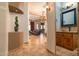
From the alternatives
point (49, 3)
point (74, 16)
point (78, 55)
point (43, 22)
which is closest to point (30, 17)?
point (43, 22)

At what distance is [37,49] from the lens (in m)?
2.31

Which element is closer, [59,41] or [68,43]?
[68,43]

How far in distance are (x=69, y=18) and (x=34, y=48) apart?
0.79 metres

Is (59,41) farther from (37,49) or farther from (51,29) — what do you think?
(37,49)

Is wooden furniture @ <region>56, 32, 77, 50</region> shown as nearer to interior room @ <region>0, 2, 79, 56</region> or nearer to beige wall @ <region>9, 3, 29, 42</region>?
interior room @ <region>0, 2, 79, 56</region>

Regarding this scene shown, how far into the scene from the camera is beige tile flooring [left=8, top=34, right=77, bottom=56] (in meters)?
2.22

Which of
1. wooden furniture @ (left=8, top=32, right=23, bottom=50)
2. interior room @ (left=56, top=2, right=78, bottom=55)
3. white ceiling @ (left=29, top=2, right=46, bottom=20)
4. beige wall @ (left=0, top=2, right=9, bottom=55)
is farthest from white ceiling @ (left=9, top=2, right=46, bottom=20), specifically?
wooden furniture @ (left=8, top=32, right=23, bottom=50)

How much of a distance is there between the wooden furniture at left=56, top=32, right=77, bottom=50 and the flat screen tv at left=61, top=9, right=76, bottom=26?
0.17m

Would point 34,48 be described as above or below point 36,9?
below

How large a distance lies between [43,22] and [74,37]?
0.60 m

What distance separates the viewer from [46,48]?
2406mm

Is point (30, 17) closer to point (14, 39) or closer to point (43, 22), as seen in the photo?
point (43, 22)

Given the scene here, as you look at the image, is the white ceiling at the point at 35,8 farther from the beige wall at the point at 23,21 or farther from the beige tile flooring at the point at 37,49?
the beige tile flooring at the point at 37,49

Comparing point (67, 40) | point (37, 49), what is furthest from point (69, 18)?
point (37, 49)
